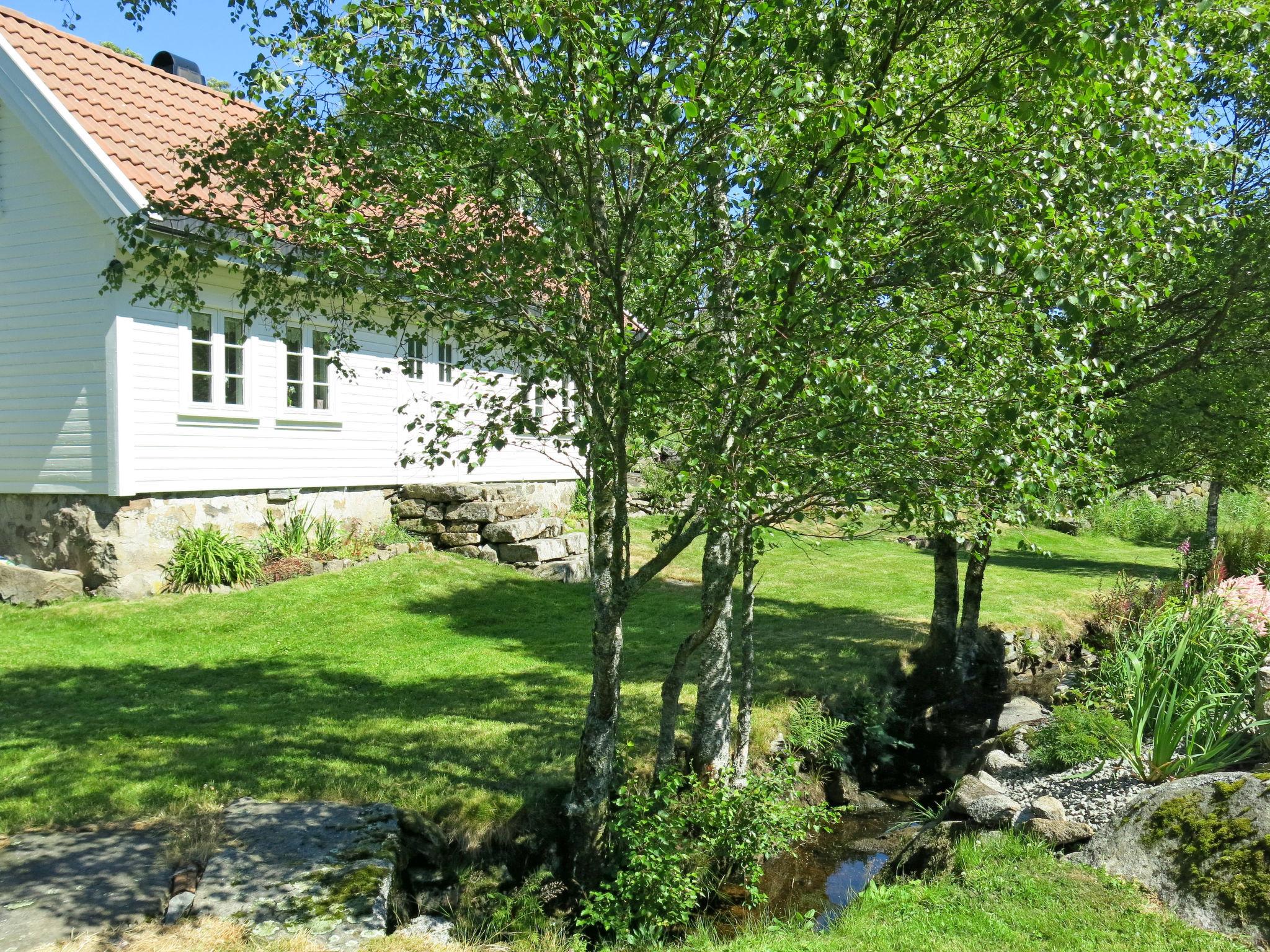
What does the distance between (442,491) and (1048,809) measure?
11.3 m

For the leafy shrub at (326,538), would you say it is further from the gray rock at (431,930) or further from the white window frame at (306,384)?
the gray rock at (431,930)

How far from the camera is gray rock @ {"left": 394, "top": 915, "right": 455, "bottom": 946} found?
17.3ft

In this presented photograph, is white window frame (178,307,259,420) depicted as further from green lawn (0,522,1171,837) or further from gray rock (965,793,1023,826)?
gray rock (965,793,1023,826)

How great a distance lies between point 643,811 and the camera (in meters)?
6.36

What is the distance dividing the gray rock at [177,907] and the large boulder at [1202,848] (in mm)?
4982

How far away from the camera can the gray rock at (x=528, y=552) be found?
613 inches

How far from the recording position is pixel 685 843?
676cm

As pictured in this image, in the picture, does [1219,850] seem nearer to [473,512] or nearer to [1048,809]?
[1048,809]

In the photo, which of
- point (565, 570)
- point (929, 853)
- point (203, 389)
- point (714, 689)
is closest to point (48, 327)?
point (203, 389)

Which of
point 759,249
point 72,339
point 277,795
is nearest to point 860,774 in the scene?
point 277,795

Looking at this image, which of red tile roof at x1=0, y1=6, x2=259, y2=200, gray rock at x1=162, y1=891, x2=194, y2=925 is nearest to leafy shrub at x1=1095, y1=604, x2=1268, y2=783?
gray rock at x1=162, y1=891, x2=194, y2=925

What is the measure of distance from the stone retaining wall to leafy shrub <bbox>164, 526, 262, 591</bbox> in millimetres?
3435

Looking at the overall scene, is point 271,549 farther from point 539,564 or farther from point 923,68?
point 923,68

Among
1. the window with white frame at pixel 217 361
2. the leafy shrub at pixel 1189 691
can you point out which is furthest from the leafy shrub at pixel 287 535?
the leafy shrub at pixel 1189 691
